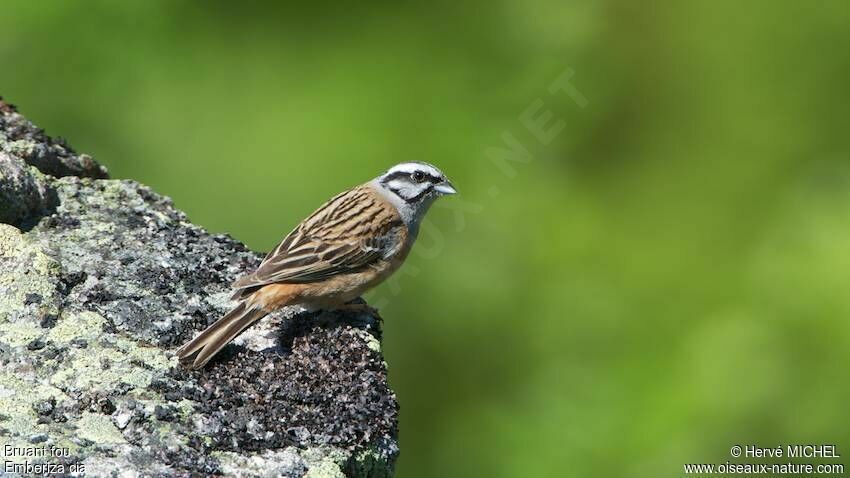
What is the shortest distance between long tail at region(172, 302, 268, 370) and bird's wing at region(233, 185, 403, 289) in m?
0.39

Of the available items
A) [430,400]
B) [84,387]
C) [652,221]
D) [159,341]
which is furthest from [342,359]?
[652,221]

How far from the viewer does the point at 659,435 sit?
608 cm

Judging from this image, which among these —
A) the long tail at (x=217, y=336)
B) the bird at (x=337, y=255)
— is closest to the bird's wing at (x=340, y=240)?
the bird at (x=337, y=255)

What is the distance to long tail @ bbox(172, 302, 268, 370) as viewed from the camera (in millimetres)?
3650

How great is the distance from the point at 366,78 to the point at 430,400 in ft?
7.43

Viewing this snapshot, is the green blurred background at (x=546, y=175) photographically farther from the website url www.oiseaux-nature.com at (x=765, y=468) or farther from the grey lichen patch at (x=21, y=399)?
the grey lichen patch at (x=21, y=399)

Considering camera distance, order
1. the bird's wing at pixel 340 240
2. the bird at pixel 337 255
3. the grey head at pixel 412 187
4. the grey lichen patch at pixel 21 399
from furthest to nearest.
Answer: the grey head at pixel 412 187 < the bird's wing at pixel 340 240 < the bird at pixel 337 255 < the grey lichen patch at pixel 21 399

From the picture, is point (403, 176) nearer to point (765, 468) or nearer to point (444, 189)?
point (444, 189)

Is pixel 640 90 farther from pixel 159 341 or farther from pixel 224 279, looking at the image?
pixel 159 341

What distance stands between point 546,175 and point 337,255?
113 inches

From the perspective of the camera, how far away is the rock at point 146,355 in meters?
3.25

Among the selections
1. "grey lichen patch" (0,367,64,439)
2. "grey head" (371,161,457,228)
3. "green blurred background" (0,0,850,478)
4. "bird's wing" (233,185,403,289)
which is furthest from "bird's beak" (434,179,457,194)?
"grey lichen patch" (0,367,64,439)

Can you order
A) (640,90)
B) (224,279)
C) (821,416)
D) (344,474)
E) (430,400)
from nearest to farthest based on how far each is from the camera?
(344,474), (224,279), (821,416), (430,400), (640,90)

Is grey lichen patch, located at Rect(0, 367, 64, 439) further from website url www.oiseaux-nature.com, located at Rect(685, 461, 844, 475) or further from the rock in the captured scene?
website url www.oiseaux-nature.com, located at Rect(685, 461, 844, 475)
